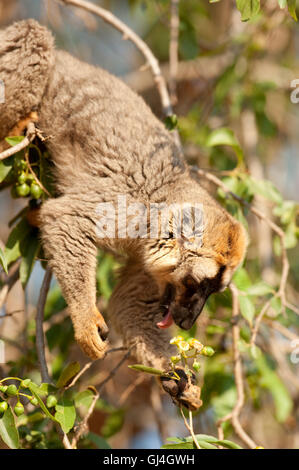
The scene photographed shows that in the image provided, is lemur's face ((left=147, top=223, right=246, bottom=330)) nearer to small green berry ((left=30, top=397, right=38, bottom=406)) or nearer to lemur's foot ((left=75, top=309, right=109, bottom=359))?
lemur's foot ((left=75, top=309, right=109, bottom=359))

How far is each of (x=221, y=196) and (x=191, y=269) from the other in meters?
0.88

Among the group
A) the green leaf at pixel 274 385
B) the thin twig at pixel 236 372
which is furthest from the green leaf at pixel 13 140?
the green leaf at pixel 274 385

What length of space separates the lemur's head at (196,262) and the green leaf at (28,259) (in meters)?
0.80

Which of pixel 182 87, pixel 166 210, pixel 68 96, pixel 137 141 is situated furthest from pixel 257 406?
pixel 182 87

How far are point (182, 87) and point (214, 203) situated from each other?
16.3 feet

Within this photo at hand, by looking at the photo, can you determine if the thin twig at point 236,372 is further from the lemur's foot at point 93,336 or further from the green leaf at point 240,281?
the lemur's foot at point 93,336

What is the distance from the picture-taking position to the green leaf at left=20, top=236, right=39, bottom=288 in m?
4.23

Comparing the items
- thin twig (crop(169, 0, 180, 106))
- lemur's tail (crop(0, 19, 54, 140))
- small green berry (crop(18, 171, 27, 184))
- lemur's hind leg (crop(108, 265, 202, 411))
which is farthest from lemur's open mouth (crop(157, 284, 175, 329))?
thin twig (crop(169, 0, 180, 106))

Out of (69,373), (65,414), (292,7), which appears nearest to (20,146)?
(69,373)

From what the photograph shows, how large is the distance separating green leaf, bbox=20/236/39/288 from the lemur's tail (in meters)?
0.83

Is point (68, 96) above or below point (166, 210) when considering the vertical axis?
above

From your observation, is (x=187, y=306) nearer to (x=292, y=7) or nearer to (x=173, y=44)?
(x=292, y=7)
